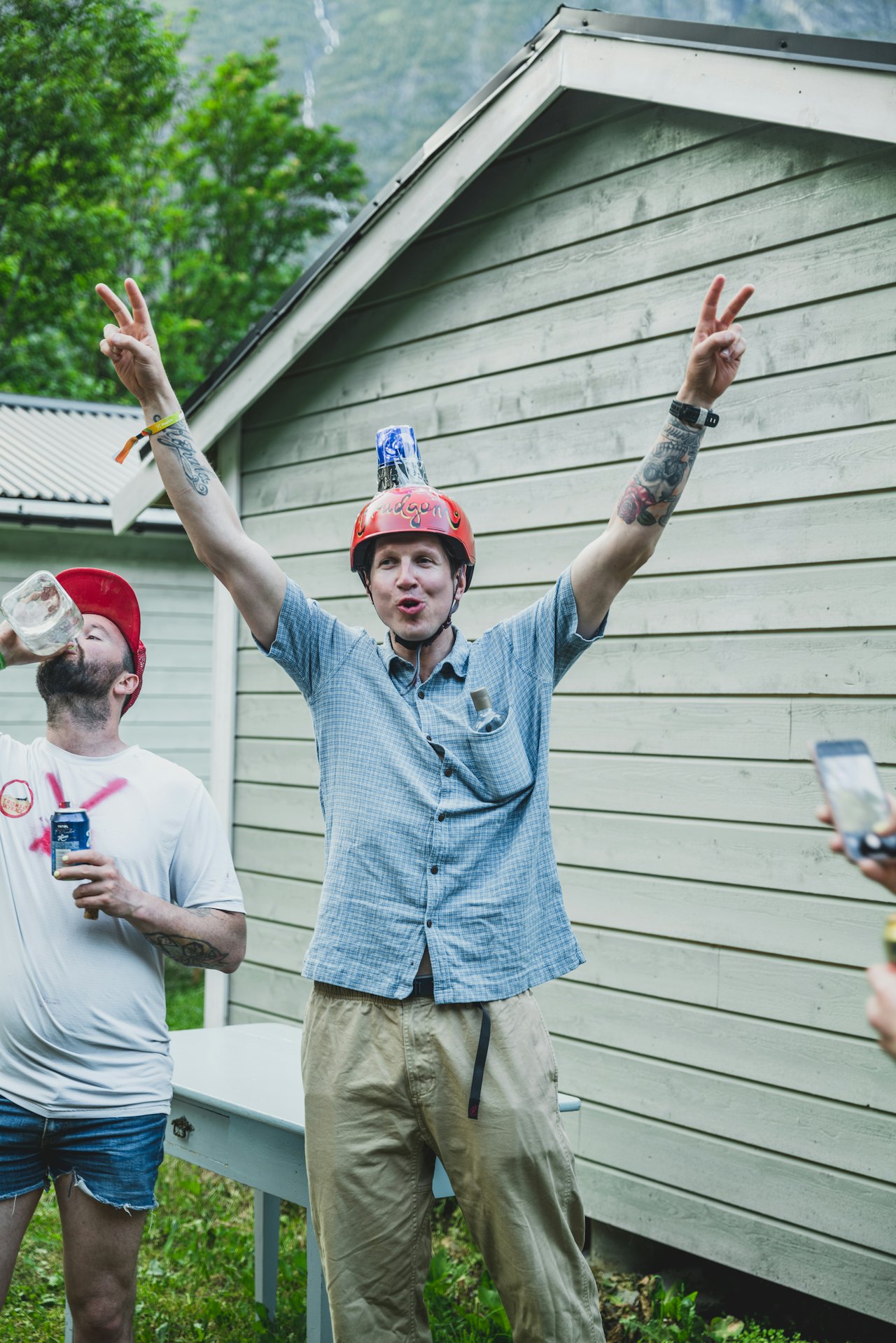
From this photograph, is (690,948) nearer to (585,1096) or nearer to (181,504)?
(585,1096)

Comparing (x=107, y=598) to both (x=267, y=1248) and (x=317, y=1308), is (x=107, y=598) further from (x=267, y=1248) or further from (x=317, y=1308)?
(x=267, y=1248)

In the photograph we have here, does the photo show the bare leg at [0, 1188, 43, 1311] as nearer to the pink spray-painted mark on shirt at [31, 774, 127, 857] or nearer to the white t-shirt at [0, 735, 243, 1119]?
the white t-shirt at [0, 735, 243, 1119]

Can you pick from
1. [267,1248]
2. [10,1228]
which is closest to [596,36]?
[10,1228]

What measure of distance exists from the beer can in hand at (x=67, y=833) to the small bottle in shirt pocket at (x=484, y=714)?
90 centimetres

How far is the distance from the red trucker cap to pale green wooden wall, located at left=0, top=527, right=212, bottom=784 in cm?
733

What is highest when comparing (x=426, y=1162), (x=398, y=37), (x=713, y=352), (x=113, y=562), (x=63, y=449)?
(x=398, y=37)

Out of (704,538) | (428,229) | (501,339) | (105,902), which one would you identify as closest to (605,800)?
(704,538)

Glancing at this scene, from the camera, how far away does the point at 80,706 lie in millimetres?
2900

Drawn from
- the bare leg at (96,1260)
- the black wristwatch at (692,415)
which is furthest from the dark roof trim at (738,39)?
the bare leg at (96,1260)

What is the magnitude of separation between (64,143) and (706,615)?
56.5 feet

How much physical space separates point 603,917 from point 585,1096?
70cm

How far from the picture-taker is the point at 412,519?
2.74m

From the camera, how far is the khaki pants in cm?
252

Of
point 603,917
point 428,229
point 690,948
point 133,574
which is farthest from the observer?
point 133,574
